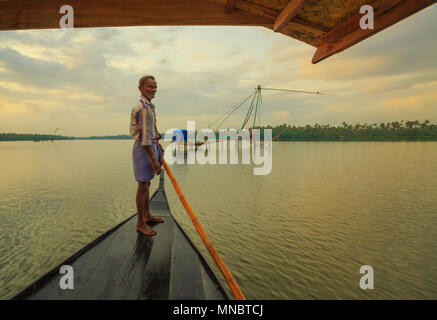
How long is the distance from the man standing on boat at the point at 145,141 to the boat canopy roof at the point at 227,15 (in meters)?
0.90

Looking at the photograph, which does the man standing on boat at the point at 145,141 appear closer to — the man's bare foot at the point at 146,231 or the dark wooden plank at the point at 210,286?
the man's bare foot at the point at 146,231

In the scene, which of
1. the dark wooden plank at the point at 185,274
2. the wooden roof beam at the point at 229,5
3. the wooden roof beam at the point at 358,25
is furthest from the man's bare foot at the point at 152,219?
the wooden roof beam at the point at 358,25

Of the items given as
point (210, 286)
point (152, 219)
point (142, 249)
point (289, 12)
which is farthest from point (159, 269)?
point (289, 12)

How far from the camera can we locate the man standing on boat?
9.59 ft

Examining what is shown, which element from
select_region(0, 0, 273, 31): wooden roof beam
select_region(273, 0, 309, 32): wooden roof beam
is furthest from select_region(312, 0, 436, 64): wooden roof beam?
select_region(0, 0, 273, 31): wooden roof beam

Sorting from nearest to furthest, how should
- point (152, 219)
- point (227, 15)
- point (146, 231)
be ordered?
point (227, 15) < point (146, 231) < point (152, 219)

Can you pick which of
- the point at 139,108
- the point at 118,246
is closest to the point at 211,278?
the point at 118,246

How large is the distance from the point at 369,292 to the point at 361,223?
389cm

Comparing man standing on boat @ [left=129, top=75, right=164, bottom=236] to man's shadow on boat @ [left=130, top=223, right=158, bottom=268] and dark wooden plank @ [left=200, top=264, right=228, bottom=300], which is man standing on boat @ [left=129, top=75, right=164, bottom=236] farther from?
dark wooden plank @ [left=200, top=264, right=228, bottom=300]

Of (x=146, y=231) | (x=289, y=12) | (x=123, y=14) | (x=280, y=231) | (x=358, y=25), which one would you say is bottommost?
(x=280, y=231)

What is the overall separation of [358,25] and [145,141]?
123 inches

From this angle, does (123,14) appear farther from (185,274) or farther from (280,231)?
(280,231)

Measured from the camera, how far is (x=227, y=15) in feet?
8.70
